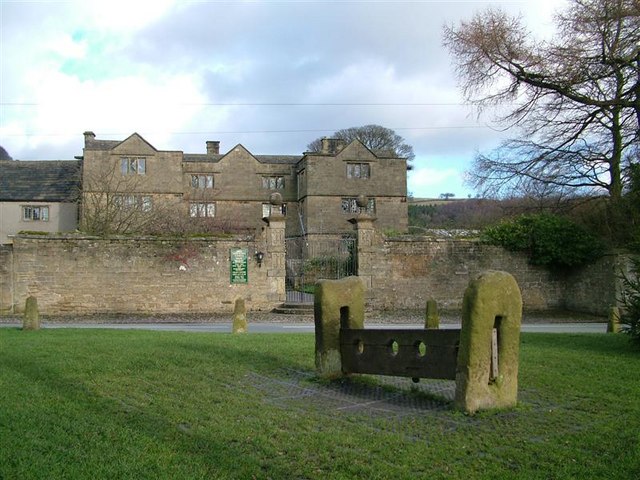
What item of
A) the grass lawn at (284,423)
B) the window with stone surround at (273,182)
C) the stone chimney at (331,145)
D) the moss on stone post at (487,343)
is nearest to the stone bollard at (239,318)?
the grass lawn at (284,423)

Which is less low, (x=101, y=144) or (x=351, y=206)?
(x=101, y=144)

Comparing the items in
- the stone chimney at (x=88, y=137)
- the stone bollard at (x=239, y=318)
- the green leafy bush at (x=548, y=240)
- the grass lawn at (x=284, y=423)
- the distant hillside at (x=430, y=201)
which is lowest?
the grass lawn at (x=284, y=423)

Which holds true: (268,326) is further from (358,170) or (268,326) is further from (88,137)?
(88,137)

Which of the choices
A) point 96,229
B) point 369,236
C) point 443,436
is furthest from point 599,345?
point 96,229

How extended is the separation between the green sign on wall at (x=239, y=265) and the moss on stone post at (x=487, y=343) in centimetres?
1762

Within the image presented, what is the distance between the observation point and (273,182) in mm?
53625

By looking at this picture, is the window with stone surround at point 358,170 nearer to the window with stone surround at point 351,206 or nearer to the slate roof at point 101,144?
the window with stone surround at point 351,206

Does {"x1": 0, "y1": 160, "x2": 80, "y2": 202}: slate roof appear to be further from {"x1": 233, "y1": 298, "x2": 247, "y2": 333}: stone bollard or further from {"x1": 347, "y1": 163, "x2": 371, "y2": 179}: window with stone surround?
{"x1": 233, "y1": 298, "x2": 247, "y2": 333}: stone bollard

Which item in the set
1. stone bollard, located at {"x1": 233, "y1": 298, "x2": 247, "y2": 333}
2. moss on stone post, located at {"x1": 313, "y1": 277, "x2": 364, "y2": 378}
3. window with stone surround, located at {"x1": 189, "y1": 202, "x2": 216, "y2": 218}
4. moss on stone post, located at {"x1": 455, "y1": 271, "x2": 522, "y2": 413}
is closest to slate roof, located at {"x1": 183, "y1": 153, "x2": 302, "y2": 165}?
window with stone surround, located at {"x1": 189, "y1": 202, "x2": 216, "y2": 218}

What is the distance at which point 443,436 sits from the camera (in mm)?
5762

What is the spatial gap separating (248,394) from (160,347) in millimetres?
4279

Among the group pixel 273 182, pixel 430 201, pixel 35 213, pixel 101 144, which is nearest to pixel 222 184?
pixel 273 182

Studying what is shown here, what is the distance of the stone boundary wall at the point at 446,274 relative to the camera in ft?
81.3

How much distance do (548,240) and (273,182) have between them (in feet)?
105
